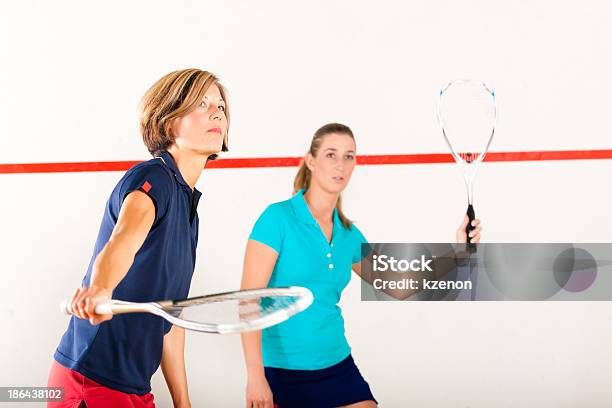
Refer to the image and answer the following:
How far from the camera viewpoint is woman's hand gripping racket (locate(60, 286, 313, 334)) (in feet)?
3.99

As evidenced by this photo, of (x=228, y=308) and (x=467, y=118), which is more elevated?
(x=467, y=118)

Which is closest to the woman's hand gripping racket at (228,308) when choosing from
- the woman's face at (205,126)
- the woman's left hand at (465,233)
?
the woman's face at (205,126)

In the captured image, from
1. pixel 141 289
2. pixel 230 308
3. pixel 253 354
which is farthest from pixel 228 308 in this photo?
pixel 253 354

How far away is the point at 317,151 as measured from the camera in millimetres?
2061

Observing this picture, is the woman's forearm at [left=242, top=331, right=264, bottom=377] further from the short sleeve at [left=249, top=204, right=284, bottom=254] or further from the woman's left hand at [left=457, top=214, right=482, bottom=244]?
the woman's left hand at [left=457, top=214, right=482, bottom=244]

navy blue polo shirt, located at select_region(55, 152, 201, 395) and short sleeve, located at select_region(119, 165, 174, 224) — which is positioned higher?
short sleeve, located at select_region(119, 165, 174, 224)

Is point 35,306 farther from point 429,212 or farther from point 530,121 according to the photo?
point 530,121

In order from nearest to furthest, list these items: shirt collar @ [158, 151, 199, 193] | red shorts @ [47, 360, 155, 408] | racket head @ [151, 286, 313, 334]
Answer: racket head @ [151, 286, 313, 334] < red shorts @ [47, 360, 155, 408] < shirt collar @ [158, 151, 199, 193]

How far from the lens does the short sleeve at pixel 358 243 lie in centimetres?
206

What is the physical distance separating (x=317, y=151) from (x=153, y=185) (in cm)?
76

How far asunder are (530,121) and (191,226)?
105 cm

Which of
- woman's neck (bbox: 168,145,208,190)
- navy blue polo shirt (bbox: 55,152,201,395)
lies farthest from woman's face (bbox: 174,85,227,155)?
navy blue polo shirt (bbox: 55,152,201,395)

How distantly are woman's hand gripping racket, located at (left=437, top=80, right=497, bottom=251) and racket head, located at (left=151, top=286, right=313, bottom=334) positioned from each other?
0.77m

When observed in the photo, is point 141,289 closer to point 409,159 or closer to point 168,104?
point 168,104
